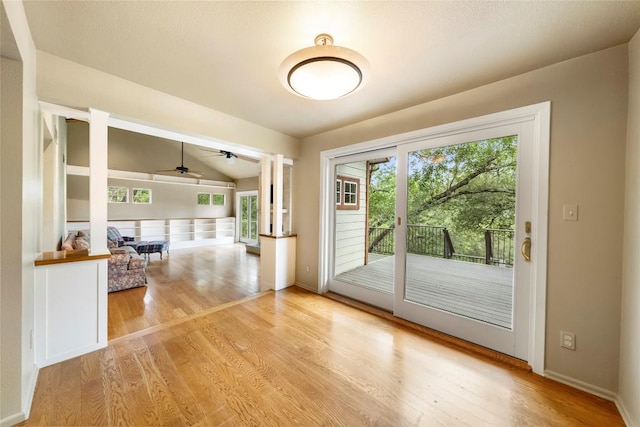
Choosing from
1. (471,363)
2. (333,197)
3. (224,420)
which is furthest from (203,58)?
(471,363)

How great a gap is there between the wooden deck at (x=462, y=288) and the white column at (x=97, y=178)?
10.1 ft

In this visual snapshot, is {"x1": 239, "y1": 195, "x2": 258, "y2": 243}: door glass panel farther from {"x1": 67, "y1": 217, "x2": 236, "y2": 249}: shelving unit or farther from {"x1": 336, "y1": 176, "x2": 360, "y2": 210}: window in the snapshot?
{"x1": 336, "y1": 176, "x2": 360, "y2": 210}: window

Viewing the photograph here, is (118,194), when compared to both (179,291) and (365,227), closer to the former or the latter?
(179,291)

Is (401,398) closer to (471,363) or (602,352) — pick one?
(471,363)

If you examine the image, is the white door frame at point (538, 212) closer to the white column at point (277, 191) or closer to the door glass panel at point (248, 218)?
the white column at point (277, 191)

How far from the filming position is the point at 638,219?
1431 millimetres

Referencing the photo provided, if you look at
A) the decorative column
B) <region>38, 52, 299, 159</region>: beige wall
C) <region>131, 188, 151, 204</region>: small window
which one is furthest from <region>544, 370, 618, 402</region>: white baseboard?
→ <region>131, 188, 151, 204</region>: small window

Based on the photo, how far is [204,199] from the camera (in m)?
9.21

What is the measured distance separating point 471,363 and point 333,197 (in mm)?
2437

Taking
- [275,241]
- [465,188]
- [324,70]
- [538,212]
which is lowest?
[275,241]

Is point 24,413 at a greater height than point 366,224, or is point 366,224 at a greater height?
point 366,224

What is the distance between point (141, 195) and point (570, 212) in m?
9.77

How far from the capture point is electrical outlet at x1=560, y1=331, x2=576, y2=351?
5.82ft

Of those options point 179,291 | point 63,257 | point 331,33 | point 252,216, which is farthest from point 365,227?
point 252,216
